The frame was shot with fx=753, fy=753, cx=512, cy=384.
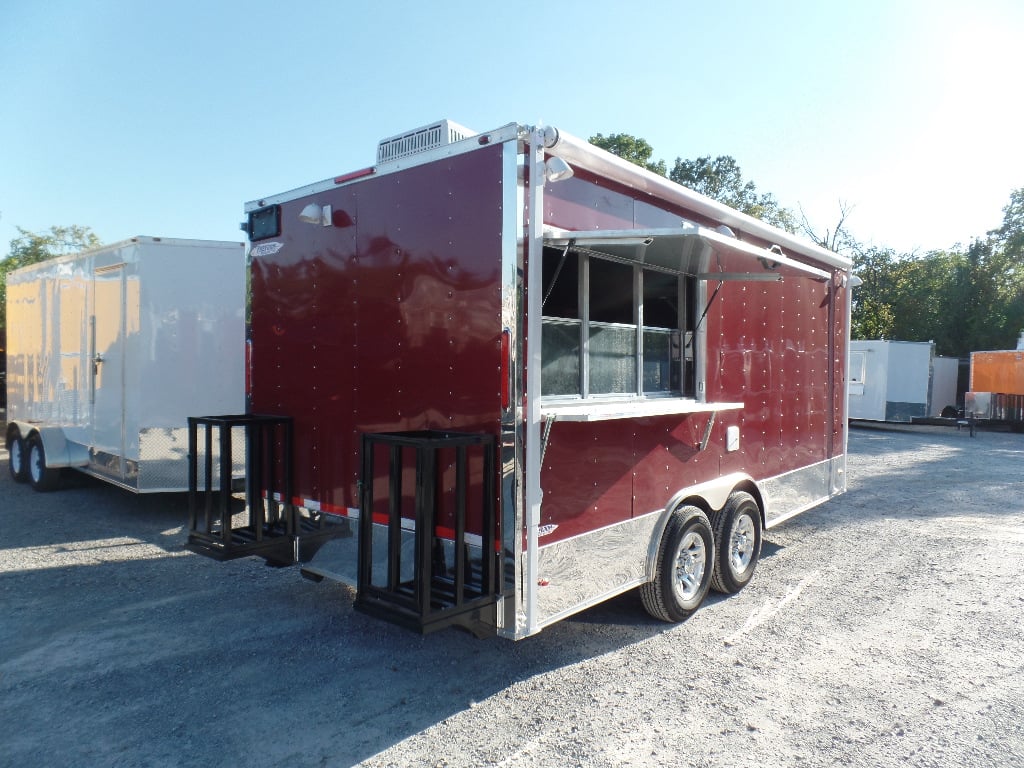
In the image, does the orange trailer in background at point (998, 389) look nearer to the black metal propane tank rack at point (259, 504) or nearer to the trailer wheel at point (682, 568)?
the trailer wheel at point (682, 568)

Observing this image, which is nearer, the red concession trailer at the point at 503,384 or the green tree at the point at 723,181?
the red concession trailer at the point at 503,384

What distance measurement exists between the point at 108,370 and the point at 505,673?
18.0 ft

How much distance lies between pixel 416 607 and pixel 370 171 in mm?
2278

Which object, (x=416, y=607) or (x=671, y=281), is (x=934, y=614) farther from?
(x=416, y=607)

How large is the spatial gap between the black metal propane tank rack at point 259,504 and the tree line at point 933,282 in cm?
2575

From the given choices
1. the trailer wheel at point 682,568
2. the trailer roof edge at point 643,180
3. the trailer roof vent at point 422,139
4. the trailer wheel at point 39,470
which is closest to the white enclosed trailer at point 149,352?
the trailer wheel at point 39,470

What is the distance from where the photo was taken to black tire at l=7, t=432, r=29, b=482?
9.18 metres

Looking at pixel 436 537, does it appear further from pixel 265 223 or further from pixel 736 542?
pixel 736 542

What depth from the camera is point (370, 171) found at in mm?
4051

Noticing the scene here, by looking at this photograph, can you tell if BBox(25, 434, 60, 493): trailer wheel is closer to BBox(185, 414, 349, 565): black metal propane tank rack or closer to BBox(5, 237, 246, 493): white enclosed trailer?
BBox(5, 237, 246, 493): white enclosed trailer

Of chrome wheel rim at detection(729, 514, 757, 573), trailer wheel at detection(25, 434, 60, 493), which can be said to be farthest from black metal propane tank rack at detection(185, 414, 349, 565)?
trailer wheel at detection(25, 434, 60, 493)

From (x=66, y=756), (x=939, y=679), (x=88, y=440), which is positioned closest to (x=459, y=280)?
Answer: (x=66, y=756)

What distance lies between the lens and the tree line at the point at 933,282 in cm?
2889

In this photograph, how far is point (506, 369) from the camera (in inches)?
135
